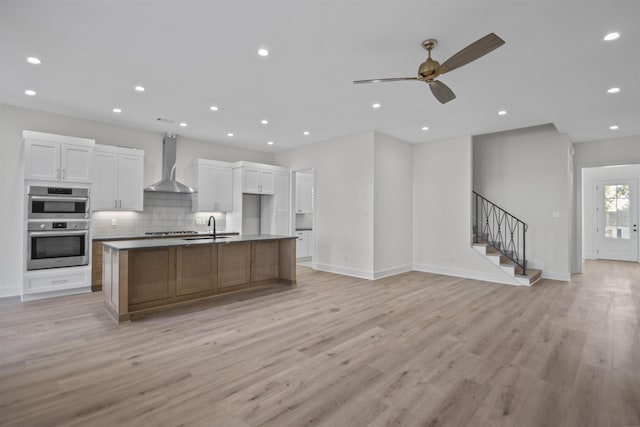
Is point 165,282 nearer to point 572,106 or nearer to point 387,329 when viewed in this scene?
point 387,329

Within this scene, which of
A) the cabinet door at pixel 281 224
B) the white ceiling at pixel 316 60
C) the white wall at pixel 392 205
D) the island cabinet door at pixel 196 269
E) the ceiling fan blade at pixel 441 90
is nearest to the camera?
the white ceiling at pixel 316 60

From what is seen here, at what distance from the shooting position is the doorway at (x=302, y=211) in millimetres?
8102

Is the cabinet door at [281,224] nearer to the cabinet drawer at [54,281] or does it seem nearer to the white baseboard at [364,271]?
the white baseboard at [364,271]

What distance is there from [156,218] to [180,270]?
2.61m

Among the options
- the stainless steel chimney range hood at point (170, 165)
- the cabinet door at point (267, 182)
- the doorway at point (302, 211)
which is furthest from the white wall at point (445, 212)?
the stainless steel chimney range hood at point (170, 165)

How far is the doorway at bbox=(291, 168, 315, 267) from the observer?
8102 mm

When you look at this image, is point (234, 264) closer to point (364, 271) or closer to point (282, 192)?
point (364, 271)

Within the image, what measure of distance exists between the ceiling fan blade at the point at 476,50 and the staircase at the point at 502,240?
4468mm

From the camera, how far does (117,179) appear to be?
5602 mm

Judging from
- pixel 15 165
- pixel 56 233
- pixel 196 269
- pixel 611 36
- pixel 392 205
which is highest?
pixel 611 36

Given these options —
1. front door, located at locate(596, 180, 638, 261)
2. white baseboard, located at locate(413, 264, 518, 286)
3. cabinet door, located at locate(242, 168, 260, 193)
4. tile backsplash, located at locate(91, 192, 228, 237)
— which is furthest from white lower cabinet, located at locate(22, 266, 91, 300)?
front door, located at locate(596, 180, 638, 261)

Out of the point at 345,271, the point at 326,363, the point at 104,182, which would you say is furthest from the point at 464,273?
the point at 104,182

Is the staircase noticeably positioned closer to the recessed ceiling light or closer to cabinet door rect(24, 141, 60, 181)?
the recessed ceiling light

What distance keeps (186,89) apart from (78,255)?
3.24m
